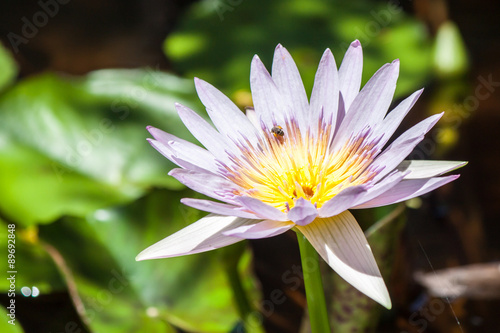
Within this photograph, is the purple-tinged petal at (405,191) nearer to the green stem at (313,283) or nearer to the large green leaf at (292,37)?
→ the green stem at (313,283)

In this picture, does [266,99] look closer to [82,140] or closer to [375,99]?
[375,99]

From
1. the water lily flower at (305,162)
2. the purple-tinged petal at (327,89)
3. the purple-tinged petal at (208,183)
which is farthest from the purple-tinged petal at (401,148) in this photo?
the purple-tinged petal at (208,183)

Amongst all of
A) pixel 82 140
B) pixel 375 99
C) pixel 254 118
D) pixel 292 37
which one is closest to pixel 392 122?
pixel 375 99

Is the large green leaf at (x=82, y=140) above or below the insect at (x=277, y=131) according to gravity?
below

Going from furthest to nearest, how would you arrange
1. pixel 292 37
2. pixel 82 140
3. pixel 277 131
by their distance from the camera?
pixel 292 37 < pixel 82 140 < pixel 277 131

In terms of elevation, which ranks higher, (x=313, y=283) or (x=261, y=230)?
(x=261, y=230)

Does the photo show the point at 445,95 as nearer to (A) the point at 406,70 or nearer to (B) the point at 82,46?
(A) the point at 406,70

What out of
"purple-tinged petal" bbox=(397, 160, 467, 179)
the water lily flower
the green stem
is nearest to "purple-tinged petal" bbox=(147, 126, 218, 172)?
the water lily flower
